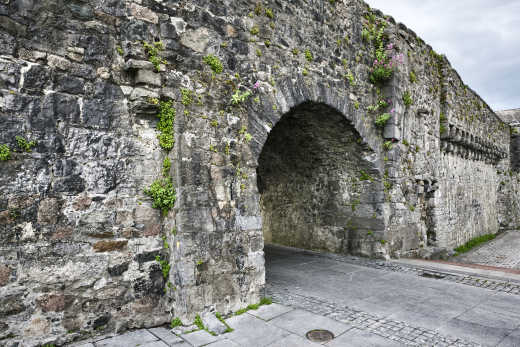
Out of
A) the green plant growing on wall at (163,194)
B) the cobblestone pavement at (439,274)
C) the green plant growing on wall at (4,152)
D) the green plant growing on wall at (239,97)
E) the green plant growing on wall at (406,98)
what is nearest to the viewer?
the green plant growing on wall at (4,152)

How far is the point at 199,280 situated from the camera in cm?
354

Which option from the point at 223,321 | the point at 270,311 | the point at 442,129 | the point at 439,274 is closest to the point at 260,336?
the point at 223,321

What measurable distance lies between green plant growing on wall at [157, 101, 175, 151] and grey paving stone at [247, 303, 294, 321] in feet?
6.72

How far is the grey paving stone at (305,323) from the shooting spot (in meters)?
3.38

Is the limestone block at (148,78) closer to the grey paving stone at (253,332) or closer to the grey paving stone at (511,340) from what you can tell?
the grey paving stone at (253,332)

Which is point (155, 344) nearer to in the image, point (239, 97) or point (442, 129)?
point (239, 97)

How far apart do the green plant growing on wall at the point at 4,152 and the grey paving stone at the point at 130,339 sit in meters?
1.75

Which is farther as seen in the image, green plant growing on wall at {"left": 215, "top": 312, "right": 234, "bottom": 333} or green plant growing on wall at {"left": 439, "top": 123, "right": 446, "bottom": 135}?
green plant growing on wall at {"left": 439, "top": 123, "right": 446, "bottom": 135}

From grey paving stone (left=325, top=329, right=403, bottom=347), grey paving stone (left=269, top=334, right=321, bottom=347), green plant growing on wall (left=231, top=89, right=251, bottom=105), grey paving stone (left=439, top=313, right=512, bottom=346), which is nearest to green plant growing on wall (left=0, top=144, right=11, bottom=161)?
green plant growing on wall (left=231, top=89, right=251, bottom=105)

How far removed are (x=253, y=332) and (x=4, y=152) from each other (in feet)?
8.80

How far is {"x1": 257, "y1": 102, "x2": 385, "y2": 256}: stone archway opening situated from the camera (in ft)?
21.4

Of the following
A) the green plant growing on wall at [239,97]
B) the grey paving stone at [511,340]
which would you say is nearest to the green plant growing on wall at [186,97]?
the green plant growing on wall at [239,97]

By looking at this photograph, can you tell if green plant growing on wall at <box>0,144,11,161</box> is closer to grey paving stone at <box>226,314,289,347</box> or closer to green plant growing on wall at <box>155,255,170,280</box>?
green plant growing on wall at <box>155,255,170,280</box>

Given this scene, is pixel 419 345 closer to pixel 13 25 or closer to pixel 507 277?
pixel 507 277
